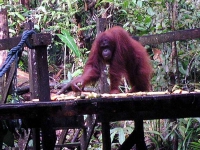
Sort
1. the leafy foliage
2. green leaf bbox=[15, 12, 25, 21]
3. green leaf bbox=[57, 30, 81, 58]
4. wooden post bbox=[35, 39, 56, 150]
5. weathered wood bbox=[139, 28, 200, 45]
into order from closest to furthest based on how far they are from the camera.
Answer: wooden post bbox=[35, 39, 56, 150]
weathered wood bbox=[139, 28, 200, 45]
the leafy foliage
green leaf bbox=[57, 30, 81, 58]
green leaf bbox=[15, 12, 25, 21]

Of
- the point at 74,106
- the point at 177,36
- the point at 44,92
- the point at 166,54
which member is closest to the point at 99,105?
the point at 74,106

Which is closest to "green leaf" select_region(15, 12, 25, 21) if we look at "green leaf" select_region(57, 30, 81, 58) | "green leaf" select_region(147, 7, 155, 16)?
"green leaf" select_region(57, 30, 81, 58)

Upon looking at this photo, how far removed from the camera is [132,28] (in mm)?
5992

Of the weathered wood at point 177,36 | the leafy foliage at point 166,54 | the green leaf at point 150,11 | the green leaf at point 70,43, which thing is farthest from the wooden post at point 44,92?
the green leaf at point 70,43

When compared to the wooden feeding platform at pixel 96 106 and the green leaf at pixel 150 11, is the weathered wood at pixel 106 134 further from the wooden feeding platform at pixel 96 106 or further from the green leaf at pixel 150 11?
the green leaf at pixel 150 11

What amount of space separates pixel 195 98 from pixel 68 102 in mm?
715

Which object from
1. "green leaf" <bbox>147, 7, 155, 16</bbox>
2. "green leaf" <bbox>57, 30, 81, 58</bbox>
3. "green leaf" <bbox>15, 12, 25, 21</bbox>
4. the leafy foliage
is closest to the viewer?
the leafy foliage

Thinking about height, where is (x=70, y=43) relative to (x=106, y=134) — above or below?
above

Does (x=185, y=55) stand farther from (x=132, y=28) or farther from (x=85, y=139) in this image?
(x=85, y=139)

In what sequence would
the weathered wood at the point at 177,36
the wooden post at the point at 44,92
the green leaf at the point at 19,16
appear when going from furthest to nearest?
1. the green leaf at the point at 19,16
2. the weathered wood at the point at 177,36
3. the wooden post at the point at 44,92

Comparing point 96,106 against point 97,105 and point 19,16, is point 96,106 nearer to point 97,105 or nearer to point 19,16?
point 97,105

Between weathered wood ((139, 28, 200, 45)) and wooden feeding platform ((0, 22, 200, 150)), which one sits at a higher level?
weathered wood ((139, 28, 200, 45))

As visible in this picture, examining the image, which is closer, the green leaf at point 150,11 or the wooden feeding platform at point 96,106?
the wooden feeding platform at point 96,106

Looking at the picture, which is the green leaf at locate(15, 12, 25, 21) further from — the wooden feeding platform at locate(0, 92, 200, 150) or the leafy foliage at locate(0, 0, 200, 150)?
the wooden feeding platform at locate(0, 92, 200, 150)
